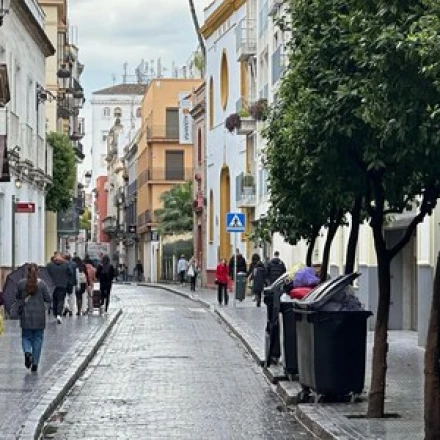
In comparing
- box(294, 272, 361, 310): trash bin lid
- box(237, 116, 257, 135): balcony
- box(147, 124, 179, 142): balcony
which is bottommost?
box(294, 272, 361, 310): trash bin lid

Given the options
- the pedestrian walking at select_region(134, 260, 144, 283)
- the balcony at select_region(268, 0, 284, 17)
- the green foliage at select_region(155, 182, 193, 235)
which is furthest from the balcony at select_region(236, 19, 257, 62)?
the pedestrian walking at select_region(134, 260, 144, 283)

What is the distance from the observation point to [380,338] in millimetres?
14688

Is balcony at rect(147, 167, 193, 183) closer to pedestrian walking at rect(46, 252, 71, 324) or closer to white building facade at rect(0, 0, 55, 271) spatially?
white building facade at rect(0, 0, 55, 271)

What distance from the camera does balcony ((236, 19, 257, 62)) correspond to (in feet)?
189

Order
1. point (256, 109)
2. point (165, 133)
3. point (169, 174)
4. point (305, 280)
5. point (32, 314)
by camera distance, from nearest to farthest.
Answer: point (305, 280) < point (32, 314) < point (256, 109) < point (165, 133) < point (169, 174)

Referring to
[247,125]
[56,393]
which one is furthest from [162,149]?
[56,393]

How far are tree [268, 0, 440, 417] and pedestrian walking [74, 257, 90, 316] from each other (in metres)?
20.7

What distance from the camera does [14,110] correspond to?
121 ft

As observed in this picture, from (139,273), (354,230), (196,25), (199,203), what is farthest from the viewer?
(139,273)

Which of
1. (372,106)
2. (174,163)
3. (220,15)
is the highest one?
(220,15)

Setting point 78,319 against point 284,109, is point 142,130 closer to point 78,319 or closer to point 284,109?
point 78,319

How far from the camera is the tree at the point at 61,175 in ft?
173

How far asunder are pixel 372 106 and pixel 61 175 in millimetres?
42440

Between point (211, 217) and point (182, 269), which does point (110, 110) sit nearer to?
point (182, 269)
